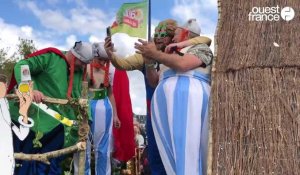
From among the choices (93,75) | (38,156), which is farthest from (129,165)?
(38,156)

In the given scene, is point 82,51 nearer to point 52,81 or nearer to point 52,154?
point 52,81

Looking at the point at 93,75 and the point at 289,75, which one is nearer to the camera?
the point at 289,75

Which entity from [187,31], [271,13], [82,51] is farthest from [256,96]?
[82,51]

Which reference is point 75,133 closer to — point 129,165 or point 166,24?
point 166,24

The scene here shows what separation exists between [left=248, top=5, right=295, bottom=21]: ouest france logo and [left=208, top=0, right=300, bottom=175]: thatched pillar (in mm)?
25

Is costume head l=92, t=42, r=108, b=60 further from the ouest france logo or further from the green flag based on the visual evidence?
the ouest france logo

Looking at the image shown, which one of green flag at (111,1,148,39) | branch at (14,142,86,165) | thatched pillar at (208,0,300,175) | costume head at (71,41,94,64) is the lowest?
branch at (14,142,86,165)

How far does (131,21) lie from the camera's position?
3.79m

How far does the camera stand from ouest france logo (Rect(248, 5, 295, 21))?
10.1 ft

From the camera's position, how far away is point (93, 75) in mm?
5160

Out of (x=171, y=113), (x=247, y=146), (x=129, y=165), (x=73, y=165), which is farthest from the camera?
(x=129, y=165)

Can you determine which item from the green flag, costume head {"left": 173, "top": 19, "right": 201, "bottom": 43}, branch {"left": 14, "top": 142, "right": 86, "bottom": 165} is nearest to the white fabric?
branch {"left": 14, "top": 142, "right": 86, "bottom": 165}

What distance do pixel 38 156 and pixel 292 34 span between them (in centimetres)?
203

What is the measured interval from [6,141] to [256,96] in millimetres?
1654
